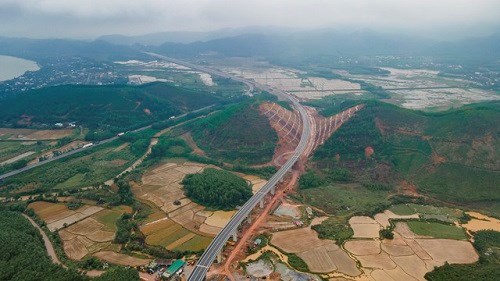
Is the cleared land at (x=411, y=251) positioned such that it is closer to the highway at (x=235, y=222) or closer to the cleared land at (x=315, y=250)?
the cleared land at (x=315, y=250)

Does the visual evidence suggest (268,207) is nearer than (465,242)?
No

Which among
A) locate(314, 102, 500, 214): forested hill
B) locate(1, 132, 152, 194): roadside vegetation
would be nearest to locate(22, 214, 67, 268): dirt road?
locate(1, 132, 152, 194): roadside vegetation

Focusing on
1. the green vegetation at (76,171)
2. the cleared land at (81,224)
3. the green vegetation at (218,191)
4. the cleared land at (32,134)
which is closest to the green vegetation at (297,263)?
the green vegetation at (218,191)

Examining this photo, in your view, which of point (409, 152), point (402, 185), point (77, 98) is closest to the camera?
point (402, 185)

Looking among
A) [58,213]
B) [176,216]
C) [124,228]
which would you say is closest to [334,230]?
[176,216]

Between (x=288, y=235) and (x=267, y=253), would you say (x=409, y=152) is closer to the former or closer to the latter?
(x=288, y=235)

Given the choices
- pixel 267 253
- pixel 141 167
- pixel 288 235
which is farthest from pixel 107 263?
pixel 141 167

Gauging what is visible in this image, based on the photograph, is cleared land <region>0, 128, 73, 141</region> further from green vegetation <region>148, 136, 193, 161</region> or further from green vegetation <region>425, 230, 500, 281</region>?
green vegetation <region>425, 230, 500, 281</region>
